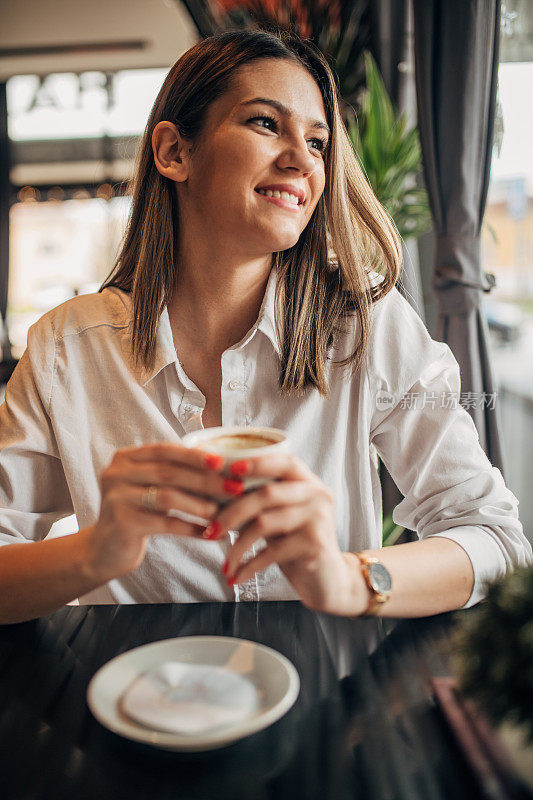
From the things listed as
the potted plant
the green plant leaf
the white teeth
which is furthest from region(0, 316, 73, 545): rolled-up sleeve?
the green plant leaf

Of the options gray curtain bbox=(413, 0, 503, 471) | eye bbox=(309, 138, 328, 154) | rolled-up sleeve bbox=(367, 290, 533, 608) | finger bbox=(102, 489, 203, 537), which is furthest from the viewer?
gray curtain bbox=(413, 0, 503, 471)

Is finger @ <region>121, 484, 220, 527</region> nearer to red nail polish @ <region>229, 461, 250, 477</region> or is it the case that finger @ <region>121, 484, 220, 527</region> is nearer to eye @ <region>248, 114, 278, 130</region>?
red nail polish @ <region>229, 461, 250, 477</region>

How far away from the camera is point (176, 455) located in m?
0.83

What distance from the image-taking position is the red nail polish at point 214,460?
30.5 inches

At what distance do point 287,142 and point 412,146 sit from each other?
1.43 meters

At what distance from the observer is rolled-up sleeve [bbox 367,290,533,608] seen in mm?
1239

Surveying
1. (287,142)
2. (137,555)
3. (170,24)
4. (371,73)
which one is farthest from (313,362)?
(170,24)

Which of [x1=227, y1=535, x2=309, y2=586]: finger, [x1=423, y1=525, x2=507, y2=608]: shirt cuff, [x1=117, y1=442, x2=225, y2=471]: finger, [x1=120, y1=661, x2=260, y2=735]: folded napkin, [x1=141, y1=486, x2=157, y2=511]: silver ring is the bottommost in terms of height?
[x1=423, y1=525, x2=507, y2=608]: shirt cuff

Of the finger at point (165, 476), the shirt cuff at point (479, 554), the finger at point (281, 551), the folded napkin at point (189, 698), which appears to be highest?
the finger at point (165, 476)

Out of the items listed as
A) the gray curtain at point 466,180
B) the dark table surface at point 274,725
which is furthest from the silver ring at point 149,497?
the gray curtain at point 466,180

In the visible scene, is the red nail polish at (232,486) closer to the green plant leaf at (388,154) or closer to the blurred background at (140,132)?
the blurred background at (140,132)

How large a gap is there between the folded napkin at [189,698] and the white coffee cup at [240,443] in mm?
209

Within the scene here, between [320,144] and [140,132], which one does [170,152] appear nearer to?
[320,144]

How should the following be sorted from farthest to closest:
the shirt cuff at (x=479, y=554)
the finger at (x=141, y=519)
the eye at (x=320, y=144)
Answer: the eye at (x=320, y=144) → the shirt cuff at (x=479, y=554) → the finger at (x=141, y=519)
